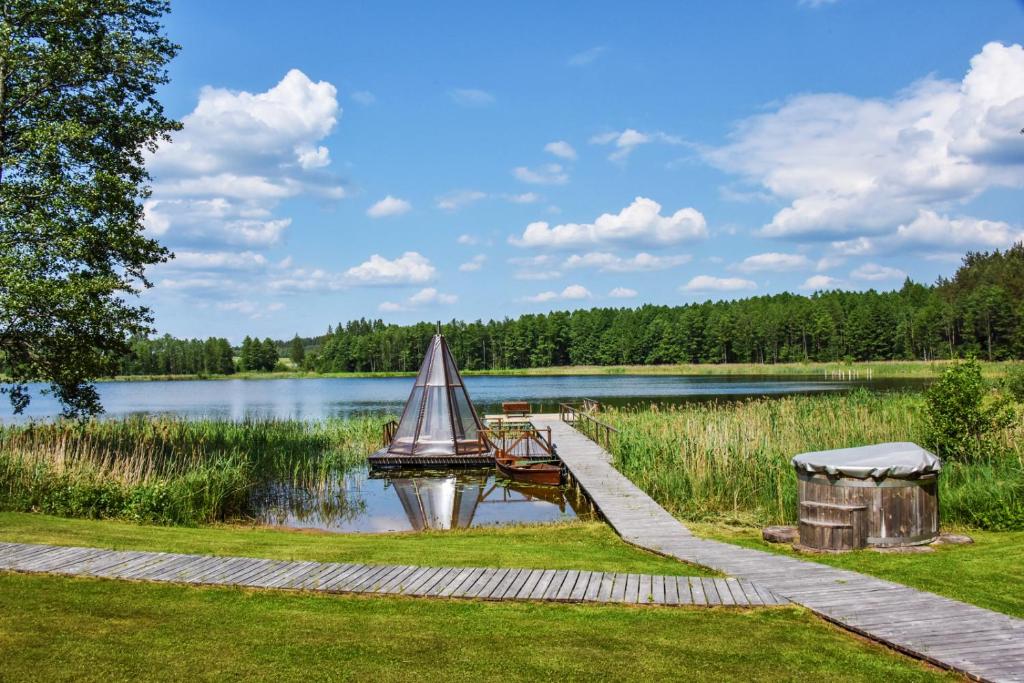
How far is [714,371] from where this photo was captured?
91.2 meters

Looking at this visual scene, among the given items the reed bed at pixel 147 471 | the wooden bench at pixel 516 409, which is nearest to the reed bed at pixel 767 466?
the wooden bench at pixel 516 409

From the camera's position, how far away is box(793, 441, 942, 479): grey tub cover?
8.70 m

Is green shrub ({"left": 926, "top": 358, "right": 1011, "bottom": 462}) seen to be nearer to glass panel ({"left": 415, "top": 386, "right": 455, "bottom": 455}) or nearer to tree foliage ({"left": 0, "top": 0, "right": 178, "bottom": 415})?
glass panel ({"left": 415, "top": 386, "right": 455, "bottom": 455})

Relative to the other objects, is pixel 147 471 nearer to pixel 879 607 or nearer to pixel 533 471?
pixel 533 471

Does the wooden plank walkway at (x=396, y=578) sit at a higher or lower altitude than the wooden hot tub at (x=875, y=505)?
lower

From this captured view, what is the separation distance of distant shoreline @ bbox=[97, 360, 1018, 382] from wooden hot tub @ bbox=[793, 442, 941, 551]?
40511 mm

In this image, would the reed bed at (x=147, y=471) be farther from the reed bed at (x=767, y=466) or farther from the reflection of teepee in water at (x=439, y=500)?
the reed bed at (x=767, y=466)

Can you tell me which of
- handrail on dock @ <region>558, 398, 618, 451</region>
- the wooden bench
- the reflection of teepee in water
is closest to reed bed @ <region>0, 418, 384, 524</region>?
the reflection of teepee in water

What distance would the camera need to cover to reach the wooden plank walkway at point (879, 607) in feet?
17.1

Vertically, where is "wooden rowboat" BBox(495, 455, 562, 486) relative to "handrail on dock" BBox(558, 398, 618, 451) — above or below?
below

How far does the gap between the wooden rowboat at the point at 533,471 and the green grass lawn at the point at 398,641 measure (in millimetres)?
11166

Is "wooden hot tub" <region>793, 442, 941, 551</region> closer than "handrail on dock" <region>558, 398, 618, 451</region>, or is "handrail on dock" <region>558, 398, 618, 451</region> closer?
"wooden hot tub" <region>793, 442, 941, 551</region>

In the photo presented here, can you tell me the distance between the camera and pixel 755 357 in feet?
339

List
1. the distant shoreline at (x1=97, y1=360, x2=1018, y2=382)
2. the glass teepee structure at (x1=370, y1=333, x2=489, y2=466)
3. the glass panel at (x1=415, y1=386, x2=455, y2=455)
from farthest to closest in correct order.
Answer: the distant shoreline at (x1=97, y1=360, x2=1018, y2=382)
the glass panel at (x1=415, y1=386, x2=455, y2=455)
the glass teepee structure at (x1=370, y1=333, x2=489, y2=466)
